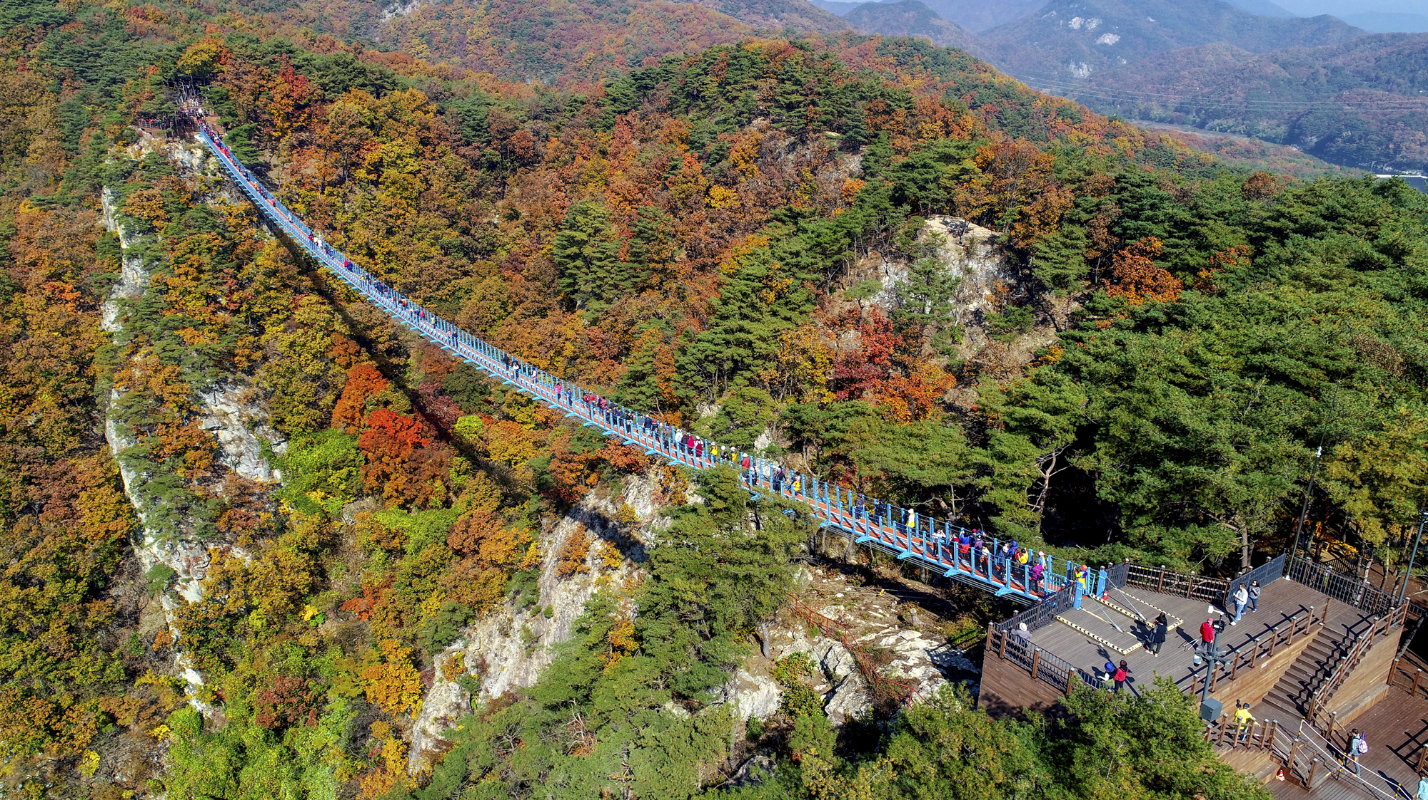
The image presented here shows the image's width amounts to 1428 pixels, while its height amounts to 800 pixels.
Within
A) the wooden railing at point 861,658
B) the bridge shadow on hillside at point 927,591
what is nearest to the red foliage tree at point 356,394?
the bridge shadow on hillside at point 927,591

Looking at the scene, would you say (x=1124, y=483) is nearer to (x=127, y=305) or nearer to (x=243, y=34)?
(x=127, y=305)

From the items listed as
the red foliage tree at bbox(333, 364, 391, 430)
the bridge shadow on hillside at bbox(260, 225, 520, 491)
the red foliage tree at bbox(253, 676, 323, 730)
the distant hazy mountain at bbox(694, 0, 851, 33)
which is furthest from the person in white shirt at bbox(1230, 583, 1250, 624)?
the distant hazy mountain at bbox(694, 0, 851, 33)

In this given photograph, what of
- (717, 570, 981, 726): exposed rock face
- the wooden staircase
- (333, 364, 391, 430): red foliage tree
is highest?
the wooden staircase

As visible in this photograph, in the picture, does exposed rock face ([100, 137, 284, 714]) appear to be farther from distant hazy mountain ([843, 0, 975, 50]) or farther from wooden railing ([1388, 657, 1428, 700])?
distant hazy mountain ([843, 0, 975, 50])

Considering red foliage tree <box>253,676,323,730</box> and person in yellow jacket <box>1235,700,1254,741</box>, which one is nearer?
person in yellow jacket <box>1235,700,1254,741</box>

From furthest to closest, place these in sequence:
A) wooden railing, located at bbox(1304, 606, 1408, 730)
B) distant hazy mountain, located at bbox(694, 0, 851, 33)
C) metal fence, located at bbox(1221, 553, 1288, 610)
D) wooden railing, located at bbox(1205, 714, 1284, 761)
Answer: distant hazy mountain, located at bbox(694, 0, 851, 33)
metal fence, located at bbox(1221, 553, 1288, 610)
wooden railing, located at bbox(1304, 606, 1408, 730)
wooden railing, located at bbox(1205, 714, 1284, 761)

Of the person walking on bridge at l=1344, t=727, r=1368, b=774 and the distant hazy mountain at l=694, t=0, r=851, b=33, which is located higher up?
the distant hazy mountain at l=694, t=0, r=851, b=33

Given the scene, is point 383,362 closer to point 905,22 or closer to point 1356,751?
point 1356,751
